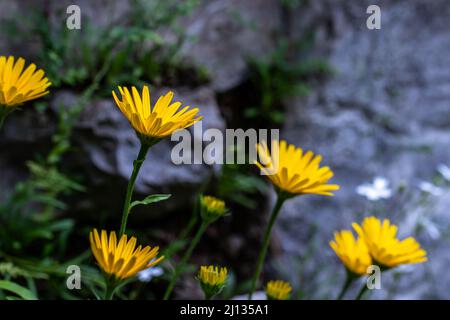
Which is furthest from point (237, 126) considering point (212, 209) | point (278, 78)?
point (212, 209)

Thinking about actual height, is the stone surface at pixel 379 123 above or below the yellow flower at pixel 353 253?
above

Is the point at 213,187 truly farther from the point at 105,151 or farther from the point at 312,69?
the point at 312,69

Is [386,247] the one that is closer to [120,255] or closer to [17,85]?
[120,255]

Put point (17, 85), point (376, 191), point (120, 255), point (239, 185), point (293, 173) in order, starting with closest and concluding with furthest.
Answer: point (120, 255) < point (17, 85) < point (293, 173) < point (376, 191) < point (239, 185)

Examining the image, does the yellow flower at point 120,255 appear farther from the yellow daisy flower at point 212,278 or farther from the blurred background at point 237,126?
the blurred background at point 237,126

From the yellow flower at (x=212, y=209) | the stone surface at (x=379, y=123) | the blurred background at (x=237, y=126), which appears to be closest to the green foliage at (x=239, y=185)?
the blurred background at (x=237, y=126)

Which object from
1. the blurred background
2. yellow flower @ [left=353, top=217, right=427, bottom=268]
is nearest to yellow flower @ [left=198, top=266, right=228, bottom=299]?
yellow flower @ [left=353, top=217, right=427, bottom=268]
